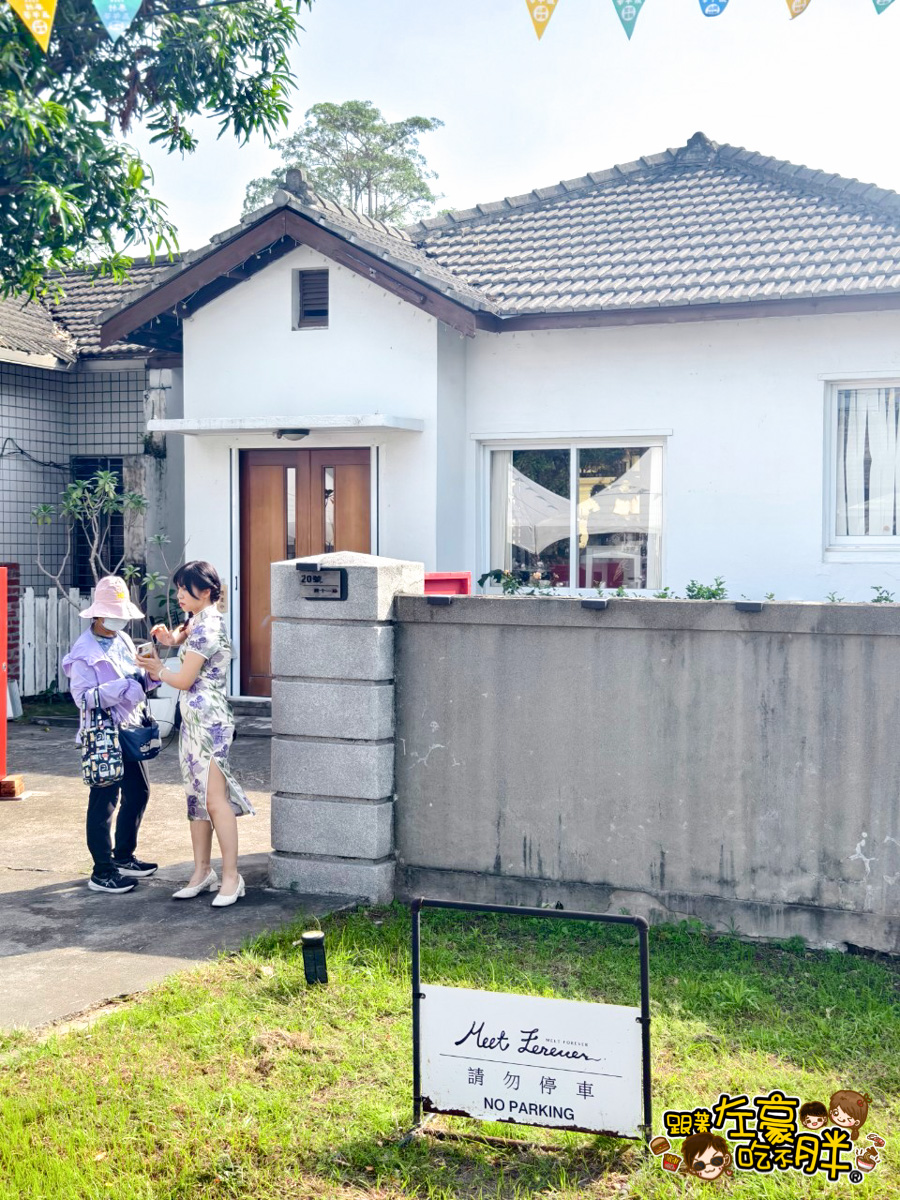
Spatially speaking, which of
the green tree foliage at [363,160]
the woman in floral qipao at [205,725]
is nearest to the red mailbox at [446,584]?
the woman in floral qipao at [205,725]

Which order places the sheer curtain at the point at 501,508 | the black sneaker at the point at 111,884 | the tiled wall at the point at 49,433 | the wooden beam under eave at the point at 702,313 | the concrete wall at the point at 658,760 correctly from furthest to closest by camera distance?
1. the tiled wall at the point at 49,433
2. the sheer curtain at the point at 501,508
3. the wooden beam under eave at the point at 702,313
4. the black sneaker at the point at 111,884
5. the concrete wall at the point at 658,760

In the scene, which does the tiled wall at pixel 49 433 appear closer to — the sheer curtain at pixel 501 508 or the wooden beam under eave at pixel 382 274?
the wooden beam under eave at pixel 382 274

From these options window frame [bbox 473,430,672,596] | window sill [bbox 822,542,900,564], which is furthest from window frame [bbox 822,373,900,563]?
window frame [bbox 473,430,672,596]

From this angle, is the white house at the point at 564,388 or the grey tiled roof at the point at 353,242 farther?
the grey tiled roof at the point at 353,242

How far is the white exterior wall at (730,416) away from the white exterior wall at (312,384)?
99 centimetres

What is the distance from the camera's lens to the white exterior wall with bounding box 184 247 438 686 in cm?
1148

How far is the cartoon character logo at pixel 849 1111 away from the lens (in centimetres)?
378

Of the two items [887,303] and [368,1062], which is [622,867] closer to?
[368,1062]

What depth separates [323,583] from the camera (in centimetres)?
656

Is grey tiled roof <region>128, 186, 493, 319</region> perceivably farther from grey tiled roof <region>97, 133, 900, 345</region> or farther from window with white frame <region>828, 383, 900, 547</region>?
window with white frame <region>828, 383, 900, 547</region>

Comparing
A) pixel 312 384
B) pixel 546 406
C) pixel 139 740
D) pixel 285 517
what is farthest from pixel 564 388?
pixel 139 740

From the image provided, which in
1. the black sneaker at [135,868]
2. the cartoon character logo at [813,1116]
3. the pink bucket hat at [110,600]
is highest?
the pink bucket hat at [110,600]

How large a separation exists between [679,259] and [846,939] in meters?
7.30

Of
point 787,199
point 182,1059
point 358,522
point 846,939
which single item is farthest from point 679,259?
point 182,1059
